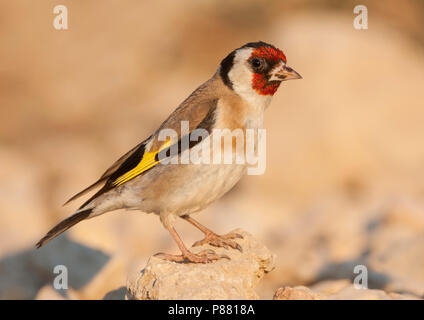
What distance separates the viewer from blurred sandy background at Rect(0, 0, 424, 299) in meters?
9.57

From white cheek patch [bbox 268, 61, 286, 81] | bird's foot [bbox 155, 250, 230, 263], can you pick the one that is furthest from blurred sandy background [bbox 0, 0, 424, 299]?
white cheek patch [bbox 268, 61, 286, 81]

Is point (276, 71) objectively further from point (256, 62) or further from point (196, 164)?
point (196, 164)

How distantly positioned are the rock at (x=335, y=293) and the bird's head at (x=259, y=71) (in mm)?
1984

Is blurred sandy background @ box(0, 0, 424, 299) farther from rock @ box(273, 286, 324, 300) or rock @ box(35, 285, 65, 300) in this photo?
rock @ box(273, 286, 324, 300)

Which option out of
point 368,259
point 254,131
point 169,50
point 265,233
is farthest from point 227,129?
point 169,50

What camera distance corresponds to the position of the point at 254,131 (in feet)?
22.0

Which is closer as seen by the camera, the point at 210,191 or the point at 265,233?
the point at 210,191

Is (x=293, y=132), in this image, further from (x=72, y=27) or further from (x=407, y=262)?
(x=72, y=27)

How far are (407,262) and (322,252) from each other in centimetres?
141

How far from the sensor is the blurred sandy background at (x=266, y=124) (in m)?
9.57

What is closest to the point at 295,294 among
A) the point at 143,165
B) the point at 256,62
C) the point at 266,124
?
the point at 143,165

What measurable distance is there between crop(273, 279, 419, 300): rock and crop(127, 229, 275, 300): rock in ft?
0.97

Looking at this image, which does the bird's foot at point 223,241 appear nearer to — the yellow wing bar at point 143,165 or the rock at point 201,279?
the rock at point 201,279
